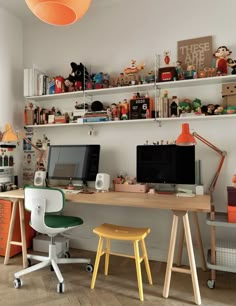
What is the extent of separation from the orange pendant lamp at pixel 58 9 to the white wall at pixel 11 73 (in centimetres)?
191

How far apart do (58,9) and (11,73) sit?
2.10 metres

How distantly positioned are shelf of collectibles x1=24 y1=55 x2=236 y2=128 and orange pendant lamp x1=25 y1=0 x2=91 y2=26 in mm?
1306

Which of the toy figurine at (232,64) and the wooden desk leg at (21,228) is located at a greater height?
Answer: the toy figurine at (232,64)

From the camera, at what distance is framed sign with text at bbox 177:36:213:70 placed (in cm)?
263

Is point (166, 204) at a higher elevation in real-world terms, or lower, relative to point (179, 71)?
lower

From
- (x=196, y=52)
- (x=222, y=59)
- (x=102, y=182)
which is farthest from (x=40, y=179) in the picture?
(x=222, y=59)

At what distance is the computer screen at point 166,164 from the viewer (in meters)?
2.51

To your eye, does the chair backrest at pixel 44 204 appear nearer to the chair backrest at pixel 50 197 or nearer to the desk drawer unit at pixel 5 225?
the chair backrest at pixel 50 197

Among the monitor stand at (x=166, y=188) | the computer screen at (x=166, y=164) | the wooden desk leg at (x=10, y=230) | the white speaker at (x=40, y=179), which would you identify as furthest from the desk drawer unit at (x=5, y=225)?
the monitor stand at (x=166, y=188)

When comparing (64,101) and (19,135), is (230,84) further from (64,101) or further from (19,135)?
(19,135)

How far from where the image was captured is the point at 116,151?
299 cm

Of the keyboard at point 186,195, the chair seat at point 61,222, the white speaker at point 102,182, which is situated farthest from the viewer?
the white speaker at point 102,182

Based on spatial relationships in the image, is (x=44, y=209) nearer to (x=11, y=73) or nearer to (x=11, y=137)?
(x=11, y=137)

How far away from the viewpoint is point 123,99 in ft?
9.71
